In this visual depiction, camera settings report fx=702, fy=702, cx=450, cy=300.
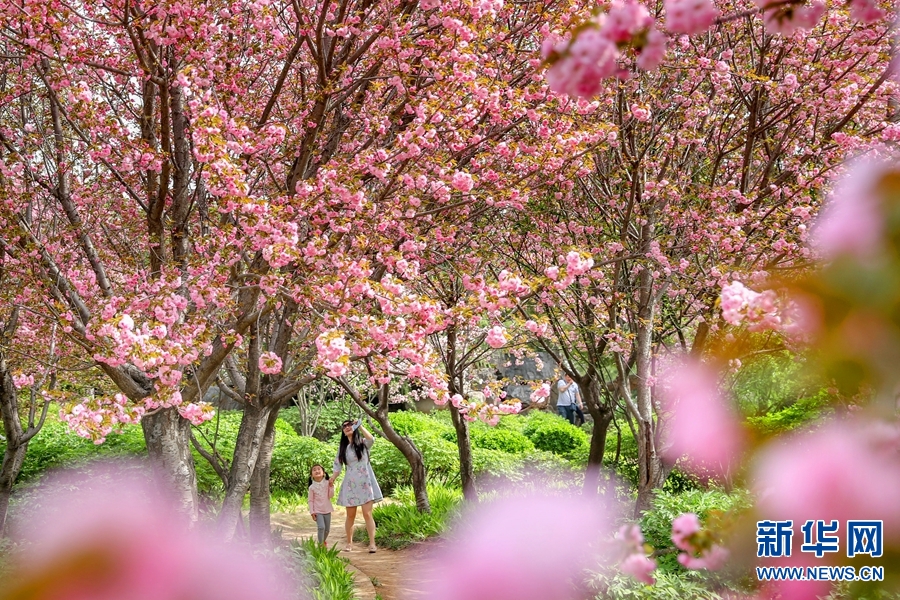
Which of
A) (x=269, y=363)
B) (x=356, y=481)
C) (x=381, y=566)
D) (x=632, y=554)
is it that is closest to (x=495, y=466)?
(x=356, y=481)

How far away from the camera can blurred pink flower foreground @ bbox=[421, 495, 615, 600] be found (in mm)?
411

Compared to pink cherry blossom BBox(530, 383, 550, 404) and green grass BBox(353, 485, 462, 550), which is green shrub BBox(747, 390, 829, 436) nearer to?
pink cherry blossom BBox(530, 383, 550, 404)

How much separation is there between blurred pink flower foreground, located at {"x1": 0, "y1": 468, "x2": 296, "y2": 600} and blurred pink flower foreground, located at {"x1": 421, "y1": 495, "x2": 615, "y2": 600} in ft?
0.35

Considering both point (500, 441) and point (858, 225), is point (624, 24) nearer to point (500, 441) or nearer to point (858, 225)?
point (858, 225)

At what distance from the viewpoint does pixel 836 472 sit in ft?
1.46

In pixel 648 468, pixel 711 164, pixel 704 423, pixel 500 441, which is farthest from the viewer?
pixel 500 441

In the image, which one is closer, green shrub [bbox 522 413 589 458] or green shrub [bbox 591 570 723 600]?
green shrub [bbox 591 570 723 600]

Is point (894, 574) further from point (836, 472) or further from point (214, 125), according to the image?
point (214, 125)

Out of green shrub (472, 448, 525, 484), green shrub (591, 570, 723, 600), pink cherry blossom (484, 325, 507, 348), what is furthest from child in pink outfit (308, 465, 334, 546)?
green shrub (591, 570, 723, 600)

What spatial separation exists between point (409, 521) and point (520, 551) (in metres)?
9.07

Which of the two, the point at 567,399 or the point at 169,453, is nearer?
the point at 169,453

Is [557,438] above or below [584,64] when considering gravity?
above

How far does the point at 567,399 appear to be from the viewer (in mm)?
19078

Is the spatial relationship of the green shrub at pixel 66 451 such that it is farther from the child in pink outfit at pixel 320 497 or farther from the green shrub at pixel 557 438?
the green shrub at pixel 557 438
